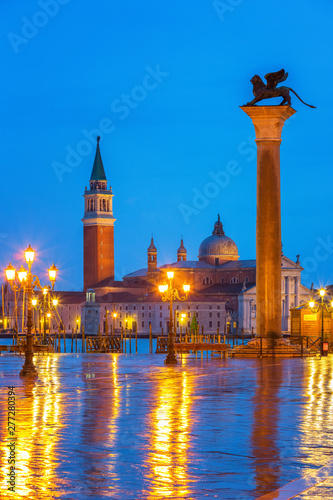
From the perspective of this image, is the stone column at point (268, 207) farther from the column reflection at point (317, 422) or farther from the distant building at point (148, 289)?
the distant building at point (148, 289)

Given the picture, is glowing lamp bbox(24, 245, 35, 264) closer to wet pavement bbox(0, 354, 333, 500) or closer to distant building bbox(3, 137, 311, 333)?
wet pavement bbox(0, 354, 333, 500)

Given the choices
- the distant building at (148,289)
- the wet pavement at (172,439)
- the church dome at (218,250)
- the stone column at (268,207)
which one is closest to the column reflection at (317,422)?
the wet pavement at (172,439)

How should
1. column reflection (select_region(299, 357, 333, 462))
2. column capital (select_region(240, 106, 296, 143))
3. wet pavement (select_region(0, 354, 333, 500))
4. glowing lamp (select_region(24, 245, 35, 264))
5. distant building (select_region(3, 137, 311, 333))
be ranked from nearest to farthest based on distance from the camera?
1. wet pavement (select_region(0, 354, 333, 500))
2. column reflection (select_region(299, 357, 333, 462))
3. glowing lamp (select_region(24, 245, 35, 264))
4. column capital (select_region(240, 106, 296, 143))
5. distant building (select_region(3, 137, 311, 333))

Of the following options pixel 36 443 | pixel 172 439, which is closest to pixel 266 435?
pixel 172 439

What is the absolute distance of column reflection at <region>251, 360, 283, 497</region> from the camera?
6843mm

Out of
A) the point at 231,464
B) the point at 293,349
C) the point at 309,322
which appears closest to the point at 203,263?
the point at 309,322

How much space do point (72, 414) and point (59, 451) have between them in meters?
2.90

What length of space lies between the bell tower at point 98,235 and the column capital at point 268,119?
114m

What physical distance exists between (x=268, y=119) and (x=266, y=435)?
15.7 m

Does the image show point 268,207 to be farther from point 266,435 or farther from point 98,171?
point 98,171

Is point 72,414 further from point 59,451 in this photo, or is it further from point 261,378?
point 261,378

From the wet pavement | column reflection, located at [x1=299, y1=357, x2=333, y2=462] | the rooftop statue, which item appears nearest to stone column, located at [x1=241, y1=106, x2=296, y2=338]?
the rooftop statue

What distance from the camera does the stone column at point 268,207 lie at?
78.1ft

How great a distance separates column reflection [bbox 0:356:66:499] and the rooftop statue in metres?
11.9
